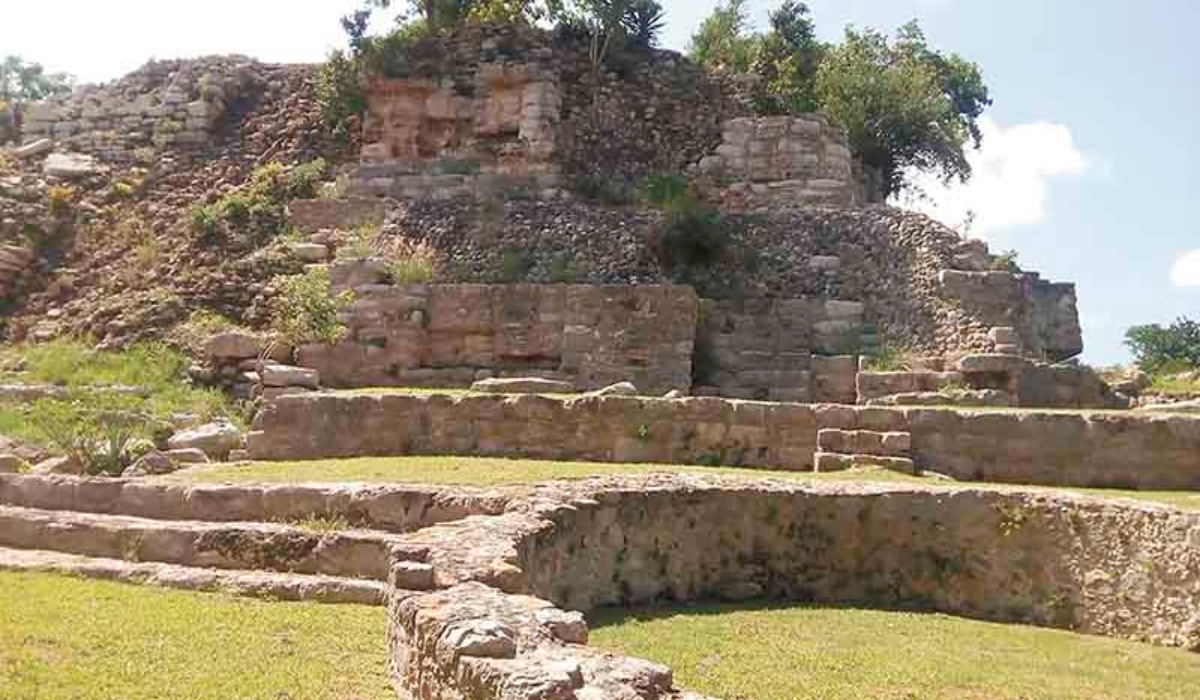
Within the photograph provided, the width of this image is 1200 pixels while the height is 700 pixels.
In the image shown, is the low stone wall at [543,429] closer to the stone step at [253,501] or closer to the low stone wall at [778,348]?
the stone step at [253,501]

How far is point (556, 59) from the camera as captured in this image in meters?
25.4

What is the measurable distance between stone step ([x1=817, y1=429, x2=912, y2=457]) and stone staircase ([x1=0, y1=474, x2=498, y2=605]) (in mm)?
4207

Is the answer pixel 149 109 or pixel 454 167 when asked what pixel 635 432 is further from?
pixel 149 109

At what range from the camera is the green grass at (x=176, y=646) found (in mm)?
6301

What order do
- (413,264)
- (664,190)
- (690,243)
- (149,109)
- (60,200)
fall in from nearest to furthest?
(413,264) → (690,243) → (664,190) → (60,200) → (149,109)

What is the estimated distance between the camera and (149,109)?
2711 centimetres

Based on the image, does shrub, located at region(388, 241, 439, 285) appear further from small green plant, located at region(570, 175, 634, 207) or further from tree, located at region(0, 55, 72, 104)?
tree, located at region(0, 55, 72, 104)

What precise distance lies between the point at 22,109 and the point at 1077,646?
26.4 m

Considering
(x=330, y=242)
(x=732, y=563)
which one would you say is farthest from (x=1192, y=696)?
(x=330, y=242)

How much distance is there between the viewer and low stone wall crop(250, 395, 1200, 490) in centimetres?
1171

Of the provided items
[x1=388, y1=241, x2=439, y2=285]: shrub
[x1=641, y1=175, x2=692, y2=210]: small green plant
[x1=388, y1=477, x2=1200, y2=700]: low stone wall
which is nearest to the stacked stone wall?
[x1=641, y1=175, x2=692, y2=210]: small green plant

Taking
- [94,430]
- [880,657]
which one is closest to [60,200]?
[94,430]

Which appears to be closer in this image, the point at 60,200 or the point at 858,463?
the point at 858,463

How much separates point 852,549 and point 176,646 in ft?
18.2
